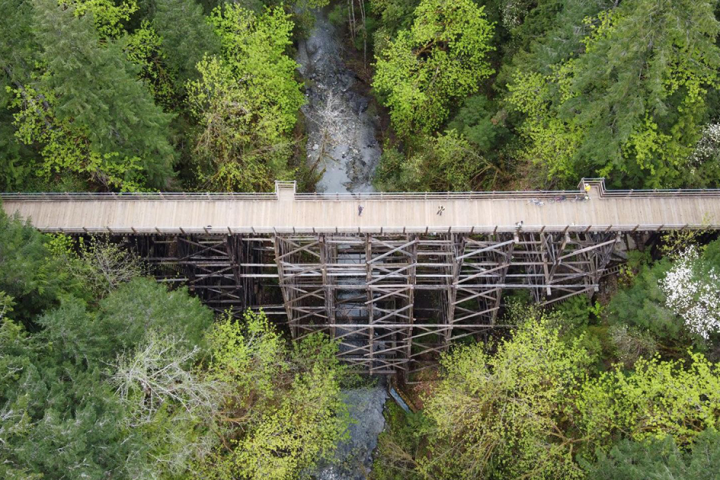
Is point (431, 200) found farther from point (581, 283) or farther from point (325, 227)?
point (581, 283)

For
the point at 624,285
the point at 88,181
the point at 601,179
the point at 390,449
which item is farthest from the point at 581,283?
the point at 88,181

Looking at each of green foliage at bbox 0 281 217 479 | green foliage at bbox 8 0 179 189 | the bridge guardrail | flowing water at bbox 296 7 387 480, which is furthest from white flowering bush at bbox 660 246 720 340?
green foliage at bbox 8 0 179 189

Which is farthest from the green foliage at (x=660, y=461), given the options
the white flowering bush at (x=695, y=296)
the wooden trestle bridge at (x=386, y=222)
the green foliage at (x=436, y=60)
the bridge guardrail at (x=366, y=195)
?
the green foliage at (x=436, y=60)

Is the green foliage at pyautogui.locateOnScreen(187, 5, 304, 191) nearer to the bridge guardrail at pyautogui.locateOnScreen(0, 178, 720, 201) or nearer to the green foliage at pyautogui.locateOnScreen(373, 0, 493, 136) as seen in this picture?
the bridge guardrail at pyautogui.locateOnScreen(0, 178, 720, 201)

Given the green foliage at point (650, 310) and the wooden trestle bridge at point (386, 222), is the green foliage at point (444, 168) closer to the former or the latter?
the wooden trestle bridge at point (386, 222)

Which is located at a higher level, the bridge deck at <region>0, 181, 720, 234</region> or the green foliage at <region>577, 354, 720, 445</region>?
the bridge deck at <region>0, 181, 720, 234</region>

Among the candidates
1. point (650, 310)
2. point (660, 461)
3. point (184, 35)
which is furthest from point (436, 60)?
point (660, 461)
